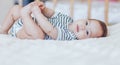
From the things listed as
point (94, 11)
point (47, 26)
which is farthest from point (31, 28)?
point (94, 11)

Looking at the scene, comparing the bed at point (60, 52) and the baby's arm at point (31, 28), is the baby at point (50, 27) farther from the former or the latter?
the bed at point (60, 52)

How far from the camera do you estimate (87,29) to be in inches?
47.1

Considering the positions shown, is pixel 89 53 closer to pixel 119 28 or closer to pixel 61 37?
pixel 61 37

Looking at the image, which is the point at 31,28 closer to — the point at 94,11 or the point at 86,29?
the point at 86,29

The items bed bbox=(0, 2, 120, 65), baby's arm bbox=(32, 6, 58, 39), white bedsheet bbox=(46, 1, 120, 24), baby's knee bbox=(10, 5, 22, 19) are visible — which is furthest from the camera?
white bedsheet bbox=(46, 1, 120, 24)

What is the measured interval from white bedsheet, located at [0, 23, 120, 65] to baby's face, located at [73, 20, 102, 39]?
0.39 feet

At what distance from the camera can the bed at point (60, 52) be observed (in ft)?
2.69

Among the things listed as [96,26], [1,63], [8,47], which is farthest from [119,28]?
[1,63]

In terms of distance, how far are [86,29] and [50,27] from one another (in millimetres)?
163

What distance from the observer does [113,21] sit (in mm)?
1698

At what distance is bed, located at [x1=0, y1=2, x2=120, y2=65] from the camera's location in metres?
0.82

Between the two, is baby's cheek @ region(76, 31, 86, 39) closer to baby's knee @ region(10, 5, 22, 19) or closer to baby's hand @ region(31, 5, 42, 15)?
baby's hand @ region(31, 5, 42, 15)

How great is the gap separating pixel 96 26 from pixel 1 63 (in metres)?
0.52

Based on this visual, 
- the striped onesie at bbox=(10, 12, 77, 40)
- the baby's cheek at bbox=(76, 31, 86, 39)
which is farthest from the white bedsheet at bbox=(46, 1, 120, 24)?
the baby's cheek at bbox=(76, 31, 86, 39)
